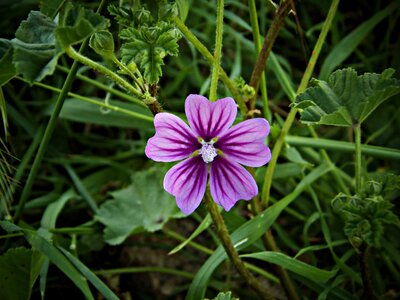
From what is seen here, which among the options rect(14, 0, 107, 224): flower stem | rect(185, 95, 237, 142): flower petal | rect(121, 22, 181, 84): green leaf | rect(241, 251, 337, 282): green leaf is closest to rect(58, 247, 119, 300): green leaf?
rect(14, 0, 107, 224): flower stem

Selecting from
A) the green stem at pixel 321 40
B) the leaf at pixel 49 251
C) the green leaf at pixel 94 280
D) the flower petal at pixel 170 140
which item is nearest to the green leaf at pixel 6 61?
the flower petal at pixel 170 140

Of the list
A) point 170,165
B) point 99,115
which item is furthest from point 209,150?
point 99,115

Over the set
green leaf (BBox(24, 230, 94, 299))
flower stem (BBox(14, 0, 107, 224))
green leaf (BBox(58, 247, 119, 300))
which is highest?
flower stem (BBox(14, 0, 107, 224))

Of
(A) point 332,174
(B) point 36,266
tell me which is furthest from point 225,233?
(A) point 332,174

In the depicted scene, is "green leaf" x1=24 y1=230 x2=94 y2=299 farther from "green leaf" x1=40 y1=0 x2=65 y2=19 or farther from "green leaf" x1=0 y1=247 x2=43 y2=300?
"green leaf" x1=40 y1=0 x2=65 y2=19

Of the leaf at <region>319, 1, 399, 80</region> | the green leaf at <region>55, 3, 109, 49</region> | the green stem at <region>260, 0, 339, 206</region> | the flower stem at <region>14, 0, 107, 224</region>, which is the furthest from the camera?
the leaf at <region>319, 1, 399, 80</region>

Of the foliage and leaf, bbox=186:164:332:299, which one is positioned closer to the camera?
the foliage

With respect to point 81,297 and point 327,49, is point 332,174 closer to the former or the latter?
point 327,49
